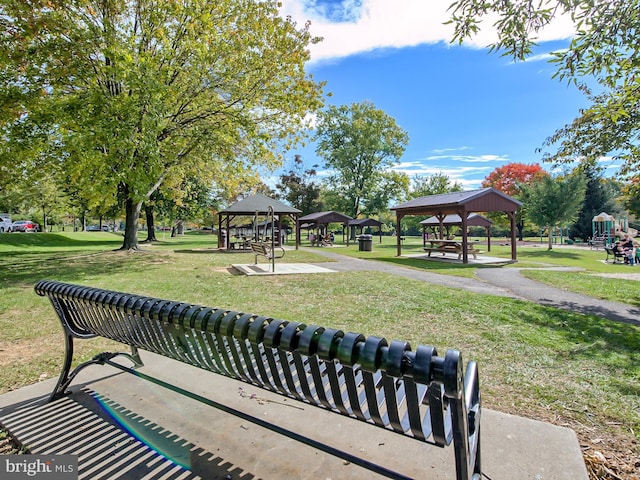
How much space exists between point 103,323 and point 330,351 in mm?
2091

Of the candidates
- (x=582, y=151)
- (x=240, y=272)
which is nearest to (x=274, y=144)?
(x=240, y=272)

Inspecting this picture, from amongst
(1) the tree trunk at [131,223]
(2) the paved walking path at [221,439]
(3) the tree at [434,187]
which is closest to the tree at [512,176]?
(3) the tree at [434,187]

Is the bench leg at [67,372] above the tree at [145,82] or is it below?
below

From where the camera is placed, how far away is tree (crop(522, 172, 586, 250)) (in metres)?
26.6

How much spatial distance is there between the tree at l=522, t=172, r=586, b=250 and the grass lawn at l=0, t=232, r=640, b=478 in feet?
64.2

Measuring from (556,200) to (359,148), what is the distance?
2257cm

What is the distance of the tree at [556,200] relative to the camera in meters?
26.6

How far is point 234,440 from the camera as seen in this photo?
231 cm

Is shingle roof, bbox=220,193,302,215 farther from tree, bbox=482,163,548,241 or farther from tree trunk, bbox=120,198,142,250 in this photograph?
tree, bbox=482,163,548,241

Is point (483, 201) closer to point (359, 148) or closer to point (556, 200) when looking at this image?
point (556, 200)

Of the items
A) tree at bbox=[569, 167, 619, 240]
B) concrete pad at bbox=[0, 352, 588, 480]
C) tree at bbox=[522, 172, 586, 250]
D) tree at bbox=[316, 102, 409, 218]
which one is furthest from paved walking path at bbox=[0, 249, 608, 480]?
tree at bbox=[569, 167, 619, 240]

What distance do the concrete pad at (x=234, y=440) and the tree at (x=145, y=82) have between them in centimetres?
1028

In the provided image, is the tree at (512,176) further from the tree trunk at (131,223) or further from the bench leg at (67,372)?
the bench leg at (67,372)

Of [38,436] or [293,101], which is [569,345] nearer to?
[38,436]
